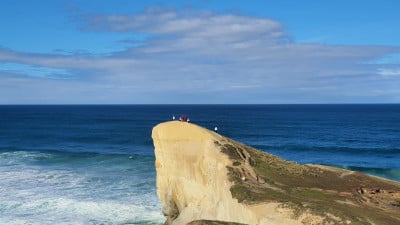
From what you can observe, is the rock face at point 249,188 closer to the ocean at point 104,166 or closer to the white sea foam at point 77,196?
the white sea foam at point 77,196

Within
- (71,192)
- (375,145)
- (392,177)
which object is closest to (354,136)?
(375,145)

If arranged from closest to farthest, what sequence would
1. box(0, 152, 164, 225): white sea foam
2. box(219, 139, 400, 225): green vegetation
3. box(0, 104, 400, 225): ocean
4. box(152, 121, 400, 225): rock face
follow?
box(219, 139, 400, 225): green vegetation < box(152, 121, 400, 225): rock face < box(0, 152, 164, 225): white sea foam < box(0, 104, 400, 225): ocean

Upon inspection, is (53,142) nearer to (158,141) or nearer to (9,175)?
(9,175)

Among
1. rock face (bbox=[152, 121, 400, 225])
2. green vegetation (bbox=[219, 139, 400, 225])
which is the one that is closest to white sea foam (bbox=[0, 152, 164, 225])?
rock face (bbox=[152, 121, 400, 225])

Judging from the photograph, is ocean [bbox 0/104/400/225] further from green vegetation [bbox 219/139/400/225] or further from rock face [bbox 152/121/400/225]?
green vegetation [bbox 219/139/400/225]

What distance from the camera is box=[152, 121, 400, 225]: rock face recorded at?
70.0 ft

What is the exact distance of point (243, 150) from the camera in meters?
29.0

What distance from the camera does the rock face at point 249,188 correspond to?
21328mm

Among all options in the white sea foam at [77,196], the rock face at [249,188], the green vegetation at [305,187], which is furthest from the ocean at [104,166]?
the green vegetation at [305,187]

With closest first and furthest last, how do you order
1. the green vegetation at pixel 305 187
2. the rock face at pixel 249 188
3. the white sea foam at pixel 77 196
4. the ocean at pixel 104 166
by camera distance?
the green vegetation at pixel 305 187
the rock face at pixel 249 188
the white sea foam at pixel 77 196
the ocean at pixel 104 166

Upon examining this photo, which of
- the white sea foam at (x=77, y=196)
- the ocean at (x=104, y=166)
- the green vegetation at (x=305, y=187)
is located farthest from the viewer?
the ocean at (x=104, y=166)

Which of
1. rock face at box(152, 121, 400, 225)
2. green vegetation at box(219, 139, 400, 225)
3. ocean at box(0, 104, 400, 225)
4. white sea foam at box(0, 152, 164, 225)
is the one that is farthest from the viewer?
ocean at box(0, 104, 400, 225)

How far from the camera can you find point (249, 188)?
2452 centimetres

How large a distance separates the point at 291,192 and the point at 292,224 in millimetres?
3623
